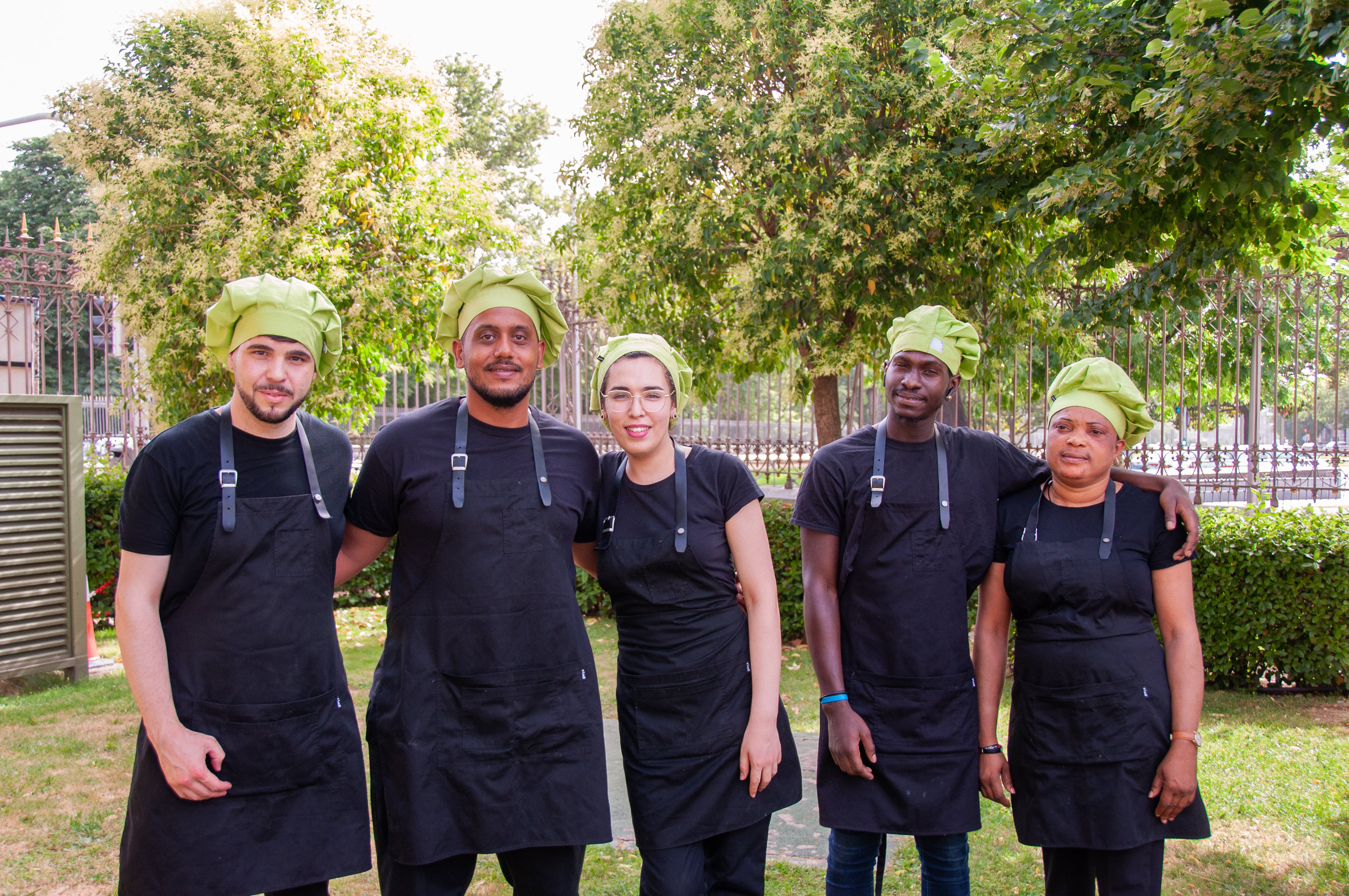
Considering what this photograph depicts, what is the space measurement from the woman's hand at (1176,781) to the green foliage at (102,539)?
7.80 metres

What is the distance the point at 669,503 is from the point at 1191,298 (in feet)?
12.0

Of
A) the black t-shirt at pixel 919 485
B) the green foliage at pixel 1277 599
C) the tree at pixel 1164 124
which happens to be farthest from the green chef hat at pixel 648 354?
the green foliage at pixel 1277 599

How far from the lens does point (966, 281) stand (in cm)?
728

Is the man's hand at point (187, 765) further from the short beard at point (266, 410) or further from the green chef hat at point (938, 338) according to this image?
the green chef hat at point (938, 338)

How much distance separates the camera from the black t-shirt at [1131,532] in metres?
2.83

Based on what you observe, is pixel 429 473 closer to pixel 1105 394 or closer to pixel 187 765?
pixel 187 765

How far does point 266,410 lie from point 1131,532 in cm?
242

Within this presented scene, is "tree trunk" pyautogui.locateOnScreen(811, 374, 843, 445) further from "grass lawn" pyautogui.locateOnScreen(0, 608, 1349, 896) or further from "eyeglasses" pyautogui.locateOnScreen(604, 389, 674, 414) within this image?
"eyeglasses" pyautogui.locateOnScreen(604, 389, 674, 414)

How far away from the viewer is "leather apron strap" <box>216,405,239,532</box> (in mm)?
2533

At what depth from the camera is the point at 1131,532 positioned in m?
2.86

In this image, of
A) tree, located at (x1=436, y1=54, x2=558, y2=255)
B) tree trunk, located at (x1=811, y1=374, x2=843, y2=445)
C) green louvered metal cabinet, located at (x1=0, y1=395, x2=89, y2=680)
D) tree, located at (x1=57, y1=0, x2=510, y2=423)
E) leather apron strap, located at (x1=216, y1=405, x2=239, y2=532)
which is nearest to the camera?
leather apron strap, located at (x1=216, y1=405, x2=239, y2=532)

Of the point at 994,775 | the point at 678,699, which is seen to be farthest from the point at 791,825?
the point at 678,699

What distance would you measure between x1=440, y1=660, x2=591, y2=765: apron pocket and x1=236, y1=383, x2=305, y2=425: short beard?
803 millimetres

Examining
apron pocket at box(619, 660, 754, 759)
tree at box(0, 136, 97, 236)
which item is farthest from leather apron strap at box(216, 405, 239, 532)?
tree at box(0, 136, 97, 236)
